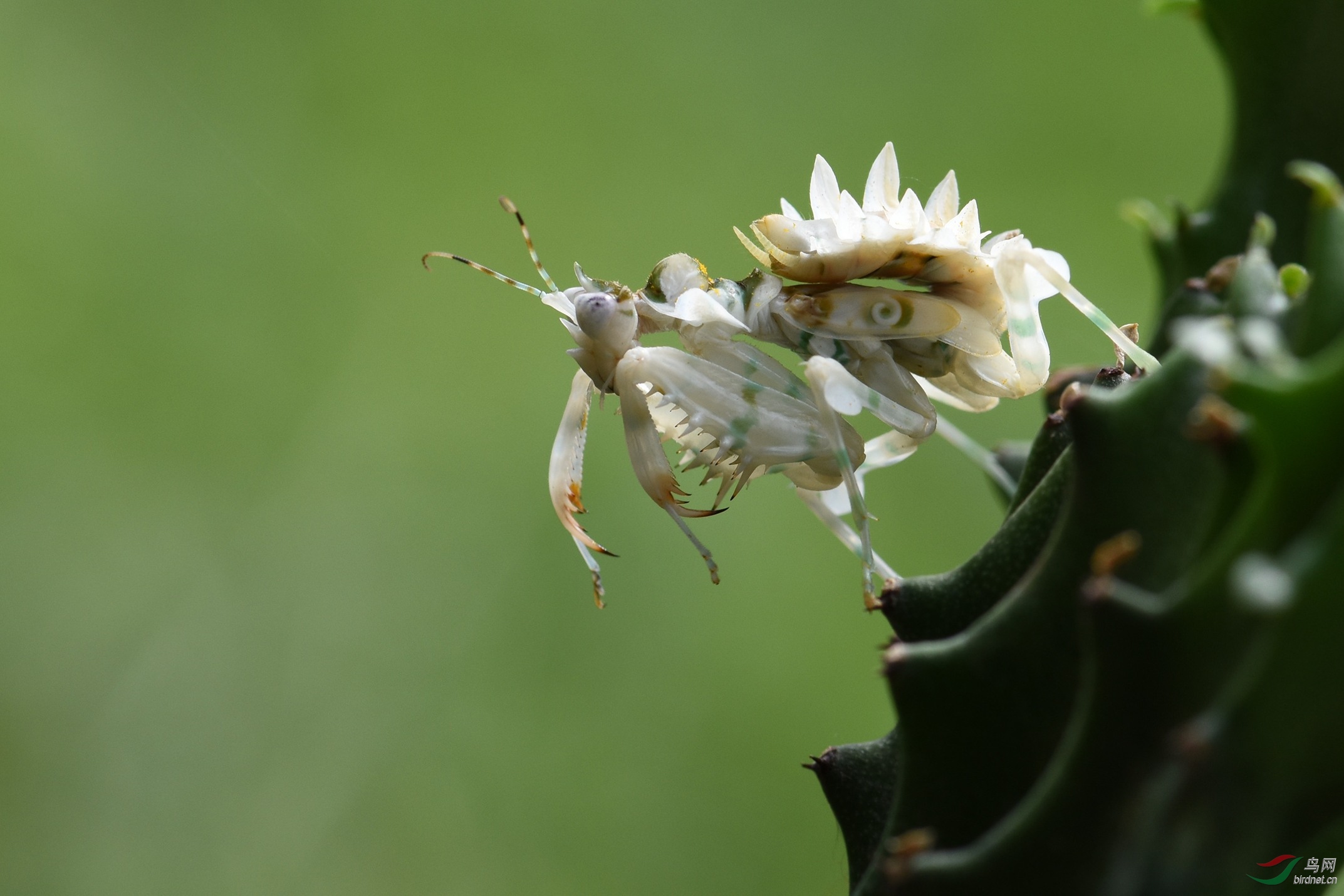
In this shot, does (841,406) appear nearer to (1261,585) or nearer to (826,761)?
(826,761)

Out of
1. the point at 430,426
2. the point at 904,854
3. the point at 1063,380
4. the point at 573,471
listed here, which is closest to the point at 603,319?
the point at 573,471

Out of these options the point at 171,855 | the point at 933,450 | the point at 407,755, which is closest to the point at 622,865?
the point at 407,755

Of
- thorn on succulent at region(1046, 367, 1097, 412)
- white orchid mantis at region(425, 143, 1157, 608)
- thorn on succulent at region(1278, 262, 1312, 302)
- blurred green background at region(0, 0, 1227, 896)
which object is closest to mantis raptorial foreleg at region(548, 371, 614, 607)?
white orchid mantis at region(425, 143, 1157, 608)

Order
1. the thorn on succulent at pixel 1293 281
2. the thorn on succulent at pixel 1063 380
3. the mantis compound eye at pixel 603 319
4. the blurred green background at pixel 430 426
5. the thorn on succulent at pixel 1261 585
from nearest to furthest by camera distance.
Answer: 1. the thorn on succulent at pixel 1261 585
2. the thorn on succulent at pixel 1293 281
3. the thorn on succulent at pixel 1063 380
4. the mantis compound eye at pixel 603 319
5. the blurred green background at pixel 430 426

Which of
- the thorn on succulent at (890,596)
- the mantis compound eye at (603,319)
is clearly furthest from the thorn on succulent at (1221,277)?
the mantis compound eye at (603,319)

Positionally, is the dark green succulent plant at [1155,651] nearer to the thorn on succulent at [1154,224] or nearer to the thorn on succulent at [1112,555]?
the thorn on succulent at [1112,555]

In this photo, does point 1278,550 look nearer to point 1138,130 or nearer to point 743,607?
point 743,607

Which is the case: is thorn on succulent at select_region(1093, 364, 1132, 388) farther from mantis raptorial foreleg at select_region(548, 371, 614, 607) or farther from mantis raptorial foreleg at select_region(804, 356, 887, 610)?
mantis raptorial foreleg at select_region(548, 371, 614, 607)
